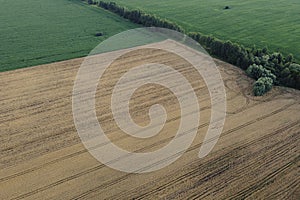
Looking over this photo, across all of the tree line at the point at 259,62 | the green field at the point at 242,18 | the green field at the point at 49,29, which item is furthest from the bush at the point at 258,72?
the green field at the point at 49,29

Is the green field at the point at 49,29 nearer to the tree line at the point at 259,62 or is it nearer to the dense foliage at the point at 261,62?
the tree line at the point at 259,62

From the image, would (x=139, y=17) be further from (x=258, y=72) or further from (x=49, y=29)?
(x=258, y=72)

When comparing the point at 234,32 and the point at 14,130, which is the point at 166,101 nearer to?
the point at 14,130

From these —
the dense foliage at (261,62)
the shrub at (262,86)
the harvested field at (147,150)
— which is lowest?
the harvested field at (147,150)

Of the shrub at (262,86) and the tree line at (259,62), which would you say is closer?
the shrub at (262,86)

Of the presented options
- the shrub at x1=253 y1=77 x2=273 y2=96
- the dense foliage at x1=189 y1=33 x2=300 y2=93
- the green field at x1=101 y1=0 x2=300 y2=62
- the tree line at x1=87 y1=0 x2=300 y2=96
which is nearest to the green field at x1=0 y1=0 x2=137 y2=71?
the green field at x1=101 y1=0 x2=300 y2=62

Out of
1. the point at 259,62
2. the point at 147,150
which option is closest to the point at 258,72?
the point at 259,62

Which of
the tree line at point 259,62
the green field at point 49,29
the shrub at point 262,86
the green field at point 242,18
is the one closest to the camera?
the shrub at point 262,86
